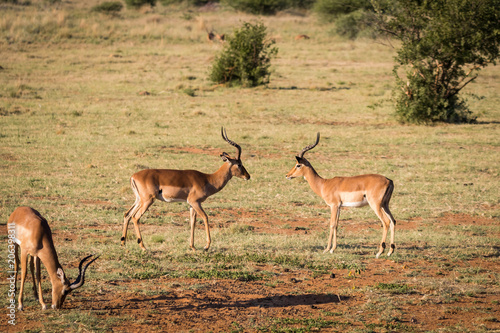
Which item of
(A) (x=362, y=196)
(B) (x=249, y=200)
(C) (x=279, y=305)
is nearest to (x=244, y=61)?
(B) (x=249, y=200)

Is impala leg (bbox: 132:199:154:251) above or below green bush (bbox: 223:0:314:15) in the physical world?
below

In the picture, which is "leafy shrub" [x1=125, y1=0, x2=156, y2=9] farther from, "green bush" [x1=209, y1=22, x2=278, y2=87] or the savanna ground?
"green bush" [x1=209, y1=22, x2=278, y2=87]

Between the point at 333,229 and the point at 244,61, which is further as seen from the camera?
the point at 244,61

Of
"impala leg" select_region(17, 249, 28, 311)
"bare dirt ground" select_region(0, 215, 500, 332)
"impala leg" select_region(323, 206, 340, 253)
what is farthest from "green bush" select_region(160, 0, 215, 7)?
"impala leg" select_region(17, 249, 28, 311)

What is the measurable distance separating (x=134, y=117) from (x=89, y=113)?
166 centimetres

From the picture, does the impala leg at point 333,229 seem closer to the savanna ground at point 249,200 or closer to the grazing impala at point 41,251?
the savanna ground at point 249,200

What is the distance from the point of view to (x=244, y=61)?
83.6 ft

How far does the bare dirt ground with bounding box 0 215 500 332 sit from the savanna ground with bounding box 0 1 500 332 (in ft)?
0.08

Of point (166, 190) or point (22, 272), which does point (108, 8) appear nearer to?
point (166, 190)

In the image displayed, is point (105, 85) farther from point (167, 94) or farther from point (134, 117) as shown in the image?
point (134, 117)

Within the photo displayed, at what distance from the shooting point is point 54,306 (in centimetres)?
597

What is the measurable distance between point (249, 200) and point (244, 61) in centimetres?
1444

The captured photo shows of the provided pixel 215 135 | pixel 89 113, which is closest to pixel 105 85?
pixel 89 113

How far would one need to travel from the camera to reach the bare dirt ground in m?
6.07
